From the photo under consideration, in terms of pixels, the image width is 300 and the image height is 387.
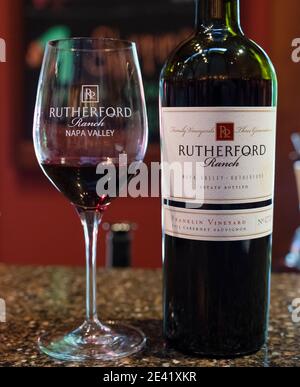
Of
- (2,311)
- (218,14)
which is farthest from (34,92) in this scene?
(218,14)

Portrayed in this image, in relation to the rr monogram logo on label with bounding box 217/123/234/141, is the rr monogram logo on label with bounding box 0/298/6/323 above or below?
below

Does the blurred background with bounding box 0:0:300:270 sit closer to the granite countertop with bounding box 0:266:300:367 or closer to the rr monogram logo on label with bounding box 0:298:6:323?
the granite countertop with bounding box 0:266:300:367

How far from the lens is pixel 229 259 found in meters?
0.53

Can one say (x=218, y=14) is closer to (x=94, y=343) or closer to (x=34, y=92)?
(x=94, y=343)

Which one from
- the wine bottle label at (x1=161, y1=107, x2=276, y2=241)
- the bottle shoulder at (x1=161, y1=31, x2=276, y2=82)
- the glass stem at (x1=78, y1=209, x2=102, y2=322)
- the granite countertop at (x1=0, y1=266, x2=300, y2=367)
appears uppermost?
the bottle shoulder at (x1=161, y1=31, x2=276, y2=82)

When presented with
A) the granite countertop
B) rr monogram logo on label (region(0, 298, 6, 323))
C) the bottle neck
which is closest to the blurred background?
the granite countertop

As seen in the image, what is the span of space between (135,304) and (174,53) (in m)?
0.30

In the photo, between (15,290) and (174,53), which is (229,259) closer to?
(174,53)

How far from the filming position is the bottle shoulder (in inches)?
20.7

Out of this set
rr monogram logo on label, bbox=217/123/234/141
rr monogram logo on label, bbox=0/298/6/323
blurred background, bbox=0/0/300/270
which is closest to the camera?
rr monogram logo on label, bbox=217/123/234/141

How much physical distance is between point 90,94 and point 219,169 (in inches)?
5.1

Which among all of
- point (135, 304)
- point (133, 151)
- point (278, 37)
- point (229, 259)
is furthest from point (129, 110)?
point (278, 37)

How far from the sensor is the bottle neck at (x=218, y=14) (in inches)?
21.7

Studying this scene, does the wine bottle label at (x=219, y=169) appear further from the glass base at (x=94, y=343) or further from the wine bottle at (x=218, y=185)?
the glass base at (x=94, y=343)
